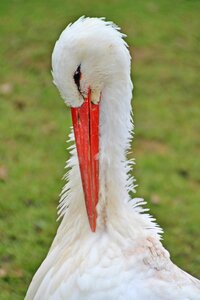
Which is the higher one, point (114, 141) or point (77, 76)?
point (77, 76)

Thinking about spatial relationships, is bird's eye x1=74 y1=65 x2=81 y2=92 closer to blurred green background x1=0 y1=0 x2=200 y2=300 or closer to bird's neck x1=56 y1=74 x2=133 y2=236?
bird's neck x1=56 y1=74 x2=133 y2=236

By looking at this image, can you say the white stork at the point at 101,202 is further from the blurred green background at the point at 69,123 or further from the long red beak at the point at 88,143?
the blurred green background at the point at 69,123

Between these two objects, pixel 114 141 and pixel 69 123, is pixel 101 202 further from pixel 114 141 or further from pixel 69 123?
pixel 69 123

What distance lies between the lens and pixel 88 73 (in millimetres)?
3881

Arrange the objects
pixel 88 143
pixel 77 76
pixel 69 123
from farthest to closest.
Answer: pixel 69 123, pixel 88 143, pixel 77 76

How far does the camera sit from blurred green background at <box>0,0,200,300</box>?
6547mm

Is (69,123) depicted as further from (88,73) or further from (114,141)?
(88,73)

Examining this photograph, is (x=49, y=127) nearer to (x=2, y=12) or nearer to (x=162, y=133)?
(x=162, y=133)

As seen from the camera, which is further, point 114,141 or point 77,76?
point 114,141

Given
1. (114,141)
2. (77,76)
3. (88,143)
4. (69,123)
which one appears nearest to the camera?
(77,76)

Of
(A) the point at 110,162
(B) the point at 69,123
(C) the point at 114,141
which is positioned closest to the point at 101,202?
(A) the point at 110,162

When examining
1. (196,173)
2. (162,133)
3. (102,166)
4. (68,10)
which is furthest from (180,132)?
(102,166)

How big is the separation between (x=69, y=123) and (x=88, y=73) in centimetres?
442

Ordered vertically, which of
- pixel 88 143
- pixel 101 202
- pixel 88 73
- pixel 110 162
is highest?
pixel 88 73
